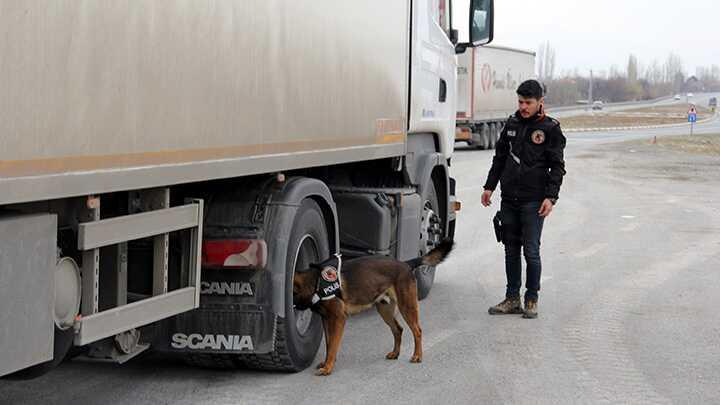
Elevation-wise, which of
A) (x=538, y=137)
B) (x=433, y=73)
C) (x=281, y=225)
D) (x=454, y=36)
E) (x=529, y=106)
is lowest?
(x=281, y=225)

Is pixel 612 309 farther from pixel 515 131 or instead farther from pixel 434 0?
pixel 434 0

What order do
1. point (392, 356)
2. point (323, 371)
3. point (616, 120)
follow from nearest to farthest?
point (323, 371), point (392, 356), point (616, 120)

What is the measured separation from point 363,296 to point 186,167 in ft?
7.16

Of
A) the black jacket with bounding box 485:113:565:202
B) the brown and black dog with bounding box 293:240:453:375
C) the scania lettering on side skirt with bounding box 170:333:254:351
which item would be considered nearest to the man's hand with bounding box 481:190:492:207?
the black jacket with bounding box 485:113:565:202

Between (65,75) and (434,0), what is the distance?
6.06 m

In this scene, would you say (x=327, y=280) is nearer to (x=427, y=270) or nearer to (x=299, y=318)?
(x=299, y=318)

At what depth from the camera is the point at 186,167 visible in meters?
5.32

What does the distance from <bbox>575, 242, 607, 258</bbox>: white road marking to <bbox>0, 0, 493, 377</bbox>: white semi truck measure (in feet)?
15.6

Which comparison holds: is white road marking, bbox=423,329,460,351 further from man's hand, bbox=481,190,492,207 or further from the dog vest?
man's hand, bbox=481,190,492,207

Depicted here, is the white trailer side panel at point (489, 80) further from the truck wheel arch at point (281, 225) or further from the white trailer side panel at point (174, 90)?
the truck wheel arch at point (281, 225)

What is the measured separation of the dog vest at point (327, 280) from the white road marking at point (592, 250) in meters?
6.71

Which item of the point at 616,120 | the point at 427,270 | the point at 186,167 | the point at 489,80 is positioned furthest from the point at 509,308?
the point at 616,120

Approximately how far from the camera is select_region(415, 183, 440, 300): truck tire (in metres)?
9.94

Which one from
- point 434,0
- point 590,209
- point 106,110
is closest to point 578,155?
point 590,209
